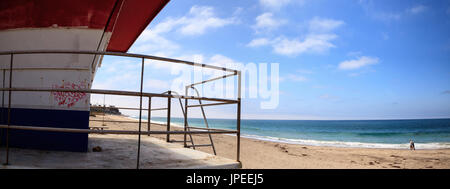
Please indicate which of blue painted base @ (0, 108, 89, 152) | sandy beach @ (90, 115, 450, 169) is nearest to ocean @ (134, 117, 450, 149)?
sandy beach @ (90, 115, 450, 169)

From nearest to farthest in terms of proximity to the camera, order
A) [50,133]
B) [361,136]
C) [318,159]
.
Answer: [50,133] → [318,159] → [361,136]

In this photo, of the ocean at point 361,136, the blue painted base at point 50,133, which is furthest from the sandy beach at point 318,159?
the ocean at point 361,136

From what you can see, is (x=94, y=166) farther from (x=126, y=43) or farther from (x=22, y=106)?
(x=126, y=43)

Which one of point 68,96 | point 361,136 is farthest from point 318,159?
point 361,136

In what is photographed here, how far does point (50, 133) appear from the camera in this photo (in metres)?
3.96

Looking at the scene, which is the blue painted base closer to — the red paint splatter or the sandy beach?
the red paint splatter

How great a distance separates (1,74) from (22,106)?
0.68m

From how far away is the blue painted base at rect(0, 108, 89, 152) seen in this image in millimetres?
3922

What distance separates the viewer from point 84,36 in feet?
13.4

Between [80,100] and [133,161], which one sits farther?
[80,100]

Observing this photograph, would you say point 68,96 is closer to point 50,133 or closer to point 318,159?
point 50,133

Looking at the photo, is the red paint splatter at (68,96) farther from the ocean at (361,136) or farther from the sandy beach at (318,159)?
the ocean at (361,136)
